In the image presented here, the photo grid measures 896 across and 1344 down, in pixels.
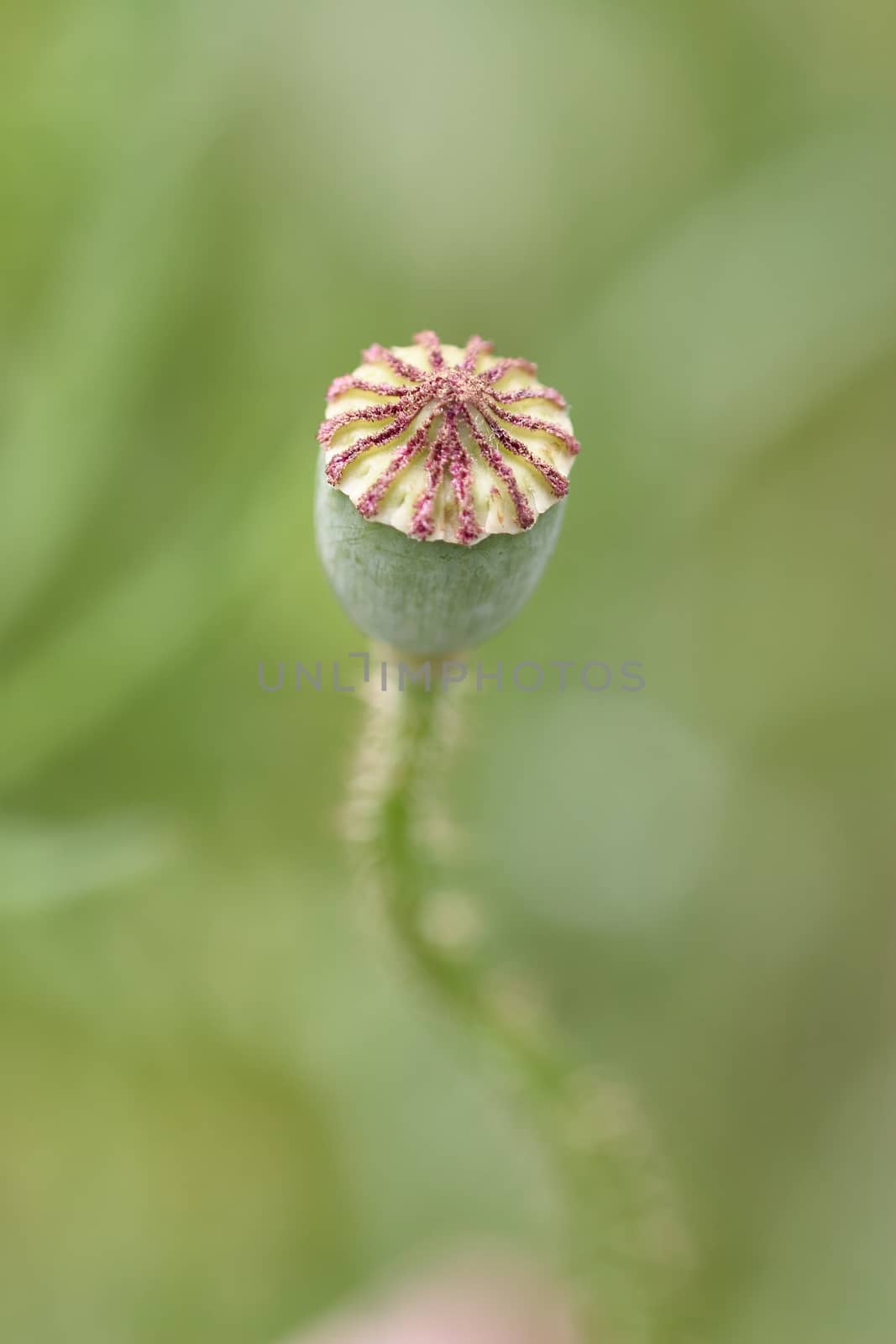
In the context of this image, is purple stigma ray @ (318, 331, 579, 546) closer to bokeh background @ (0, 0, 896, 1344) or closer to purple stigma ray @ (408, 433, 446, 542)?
purple stigma ray @ (408, 433, 446, 542)

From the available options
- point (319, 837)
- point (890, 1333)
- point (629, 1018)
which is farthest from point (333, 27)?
point (890, 1333)

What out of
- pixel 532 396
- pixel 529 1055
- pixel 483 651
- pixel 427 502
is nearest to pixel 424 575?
pixel 427 502

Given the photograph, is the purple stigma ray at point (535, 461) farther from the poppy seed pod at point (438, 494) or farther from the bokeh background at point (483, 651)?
the bokeh background at point (483, 651)

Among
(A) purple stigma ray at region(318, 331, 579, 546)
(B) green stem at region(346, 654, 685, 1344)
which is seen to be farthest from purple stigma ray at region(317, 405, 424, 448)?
(B) green stem at region(346, 654, 685, 1344)

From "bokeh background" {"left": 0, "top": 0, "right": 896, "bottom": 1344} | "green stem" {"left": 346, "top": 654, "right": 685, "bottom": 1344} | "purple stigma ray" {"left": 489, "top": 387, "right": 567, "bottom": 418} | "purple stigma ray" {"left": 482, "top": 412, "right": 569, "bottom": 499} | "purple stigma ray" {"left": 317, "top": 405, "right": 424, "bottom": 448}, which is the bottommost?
"green stem" {"left": 346, "top": 654, "right": 685, "bottom": 1344}

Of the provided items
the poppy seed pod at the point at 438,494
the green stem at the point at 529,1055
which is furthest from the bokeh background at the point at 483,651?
the poppy seed pod at the point at 438,494

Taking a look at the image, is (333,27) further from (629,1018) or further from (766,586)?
(629,1018)

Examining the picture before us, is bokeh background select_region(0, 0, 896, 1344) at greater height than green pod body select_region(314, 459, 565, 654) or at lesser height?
greater
